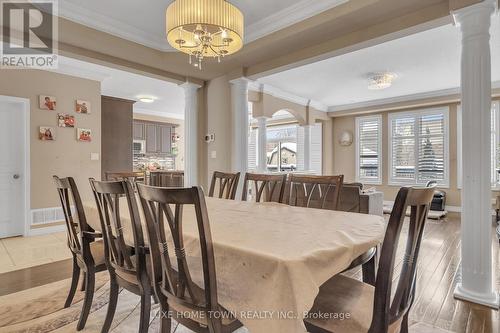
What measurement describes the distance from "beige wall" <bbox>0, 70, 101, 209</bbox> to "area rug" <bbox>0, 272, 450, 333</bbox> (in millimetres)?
2332

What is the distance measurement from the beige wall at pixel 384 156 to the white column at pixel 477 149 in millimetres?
4840

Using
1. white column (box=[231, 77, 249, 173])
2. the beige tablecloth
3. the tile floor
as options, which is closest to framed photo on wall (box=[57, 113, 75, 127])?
the tile floor

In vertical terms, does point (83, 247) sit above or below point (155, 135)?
below

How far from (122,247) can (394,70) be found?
485 centimetres

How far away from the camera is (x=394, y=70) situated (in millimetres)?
4676

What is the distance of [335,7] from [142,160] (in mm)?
6617

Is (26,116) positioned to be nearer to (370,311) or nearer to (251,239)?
(251,239)

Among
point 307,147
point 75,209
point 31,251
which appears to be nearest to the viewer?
point 75,209

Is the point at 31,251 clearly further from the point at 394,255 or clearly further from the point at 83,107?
the point at 394,255

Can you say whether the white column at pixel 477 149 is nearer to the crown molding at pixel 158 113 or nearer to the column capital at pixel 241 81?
the column capital at pixel 241 81

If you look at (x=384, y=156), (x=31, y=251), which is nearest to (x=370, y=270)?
(x=31, y=251)

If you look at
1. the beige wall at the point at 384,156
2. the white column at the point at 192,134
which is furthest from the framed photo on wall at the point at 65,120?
the beige wall at the point at 384,156

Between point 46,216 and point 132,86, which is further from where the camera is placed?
point 132,86

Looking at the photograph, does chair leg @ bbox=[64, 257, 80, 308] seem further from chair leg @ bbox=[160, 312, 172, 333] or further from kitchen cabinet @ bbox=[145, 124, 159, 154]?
kitchen cabinet @ bbox=[145, 124, 159, 154]
